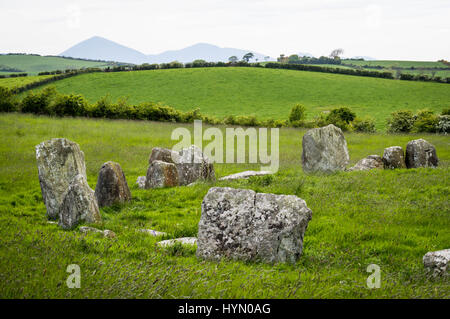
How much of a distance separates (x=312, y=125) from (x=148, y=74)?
197 feet

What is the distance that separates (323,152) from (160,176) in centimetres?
Answer: 953

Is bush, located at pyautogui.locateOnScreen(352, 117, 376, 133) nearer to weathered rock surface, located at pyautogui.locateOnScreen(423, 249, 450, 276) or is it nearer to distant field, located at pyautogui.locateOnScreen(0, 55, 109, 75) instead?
weathered rock surface, located at pyautogui.locateOnScreen(423, 249, 450, 276)

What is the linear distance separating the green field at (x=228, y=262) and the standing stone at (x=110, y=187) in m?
0.58

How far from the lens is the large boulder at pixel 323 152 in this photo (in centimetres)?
2008

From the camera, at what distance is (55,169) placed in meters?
14.0

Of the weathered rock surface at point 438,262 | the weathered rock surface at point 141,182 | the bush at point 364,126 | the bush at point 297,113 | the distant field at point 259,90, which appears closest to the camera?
the weathered rock surface at point 438,262

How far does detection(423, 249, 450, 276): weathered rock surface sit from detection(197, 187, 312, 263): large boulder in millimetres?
2702

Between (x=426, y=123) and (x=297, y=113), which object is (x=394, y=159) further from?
(x=297, y=113)

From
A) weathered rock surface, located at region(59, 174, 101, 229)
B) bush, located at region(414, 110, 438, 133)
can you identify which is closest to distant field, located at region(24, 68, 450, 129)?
bush, located at region(414, 110, 438, 133)

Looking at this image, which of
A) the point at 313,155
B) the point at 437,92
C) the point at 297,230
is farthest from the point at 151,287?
the point at 437,92

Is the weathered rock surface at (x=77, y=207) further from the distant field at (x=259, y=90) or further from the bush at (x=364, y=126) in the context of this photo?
the distant field at (x=259, y=90)

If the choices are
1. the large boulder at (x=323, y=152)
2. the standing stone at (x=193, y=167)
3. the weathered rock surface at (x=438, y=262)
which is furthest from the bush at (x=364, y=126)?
the weathered rock surface at (x=438, y=262)

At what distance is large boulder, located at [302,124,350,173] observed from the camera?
20078 millimetres

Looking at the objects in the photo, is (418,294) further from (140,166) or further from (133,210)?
(140,166)
